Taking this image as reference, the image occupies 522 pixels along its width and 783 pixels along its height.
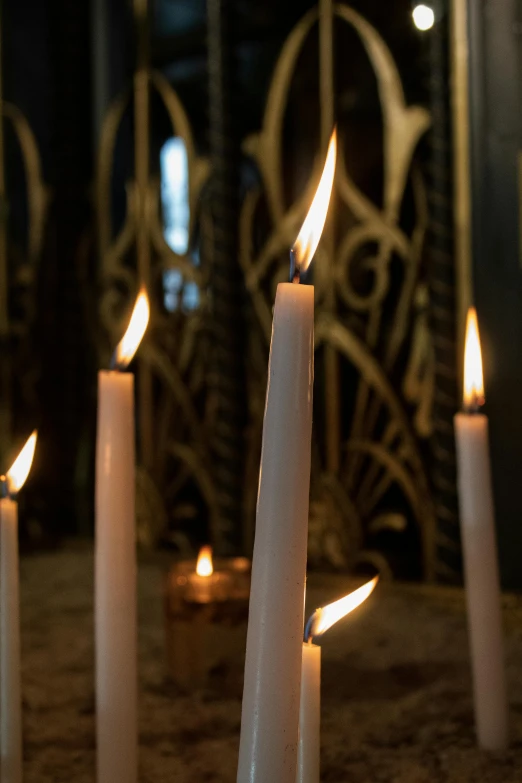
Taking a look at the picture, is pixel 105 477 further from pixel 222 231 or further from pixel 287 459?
pixel 222 231

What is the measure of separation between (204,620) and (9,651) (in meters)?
0.31

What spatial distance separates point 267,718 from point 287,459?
10 cm

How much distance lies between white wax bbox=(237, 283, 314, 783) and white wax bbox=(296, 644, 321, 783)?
42 mm

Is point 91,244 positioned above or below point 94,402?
above

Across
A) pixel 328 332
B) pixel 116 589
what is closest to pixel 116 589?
pixel 116 589

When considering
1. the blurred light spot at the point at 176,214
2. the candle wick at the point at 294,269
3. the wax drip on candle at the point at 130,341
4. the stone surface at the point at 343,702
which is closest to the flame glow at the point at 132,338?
the wax drip on candle at the point at 130,341

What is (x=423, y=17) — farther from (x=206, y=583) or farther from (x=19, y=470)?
(x=19, y=470)

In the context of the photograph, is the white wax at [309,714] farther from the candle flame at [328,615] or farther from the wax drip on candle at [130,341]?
the wax drip on candle at [130,341]

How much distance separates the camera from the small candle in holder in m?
0.76

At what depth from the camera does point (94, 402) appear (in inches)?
A: 60.9

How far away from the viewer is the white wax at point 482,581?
0.58 metres

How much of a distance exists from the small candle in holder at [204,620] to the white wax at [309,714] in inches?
13.7

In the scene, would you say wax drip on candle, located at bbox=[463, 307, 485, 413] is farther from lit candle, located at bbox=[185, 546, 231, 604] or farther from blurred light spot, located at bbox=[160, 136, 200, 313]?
blurred light spot, located at bbox=[160, 136, 200, 313]

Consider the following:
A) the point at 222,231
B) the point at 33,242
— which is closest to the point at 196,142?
the point at 222,231
